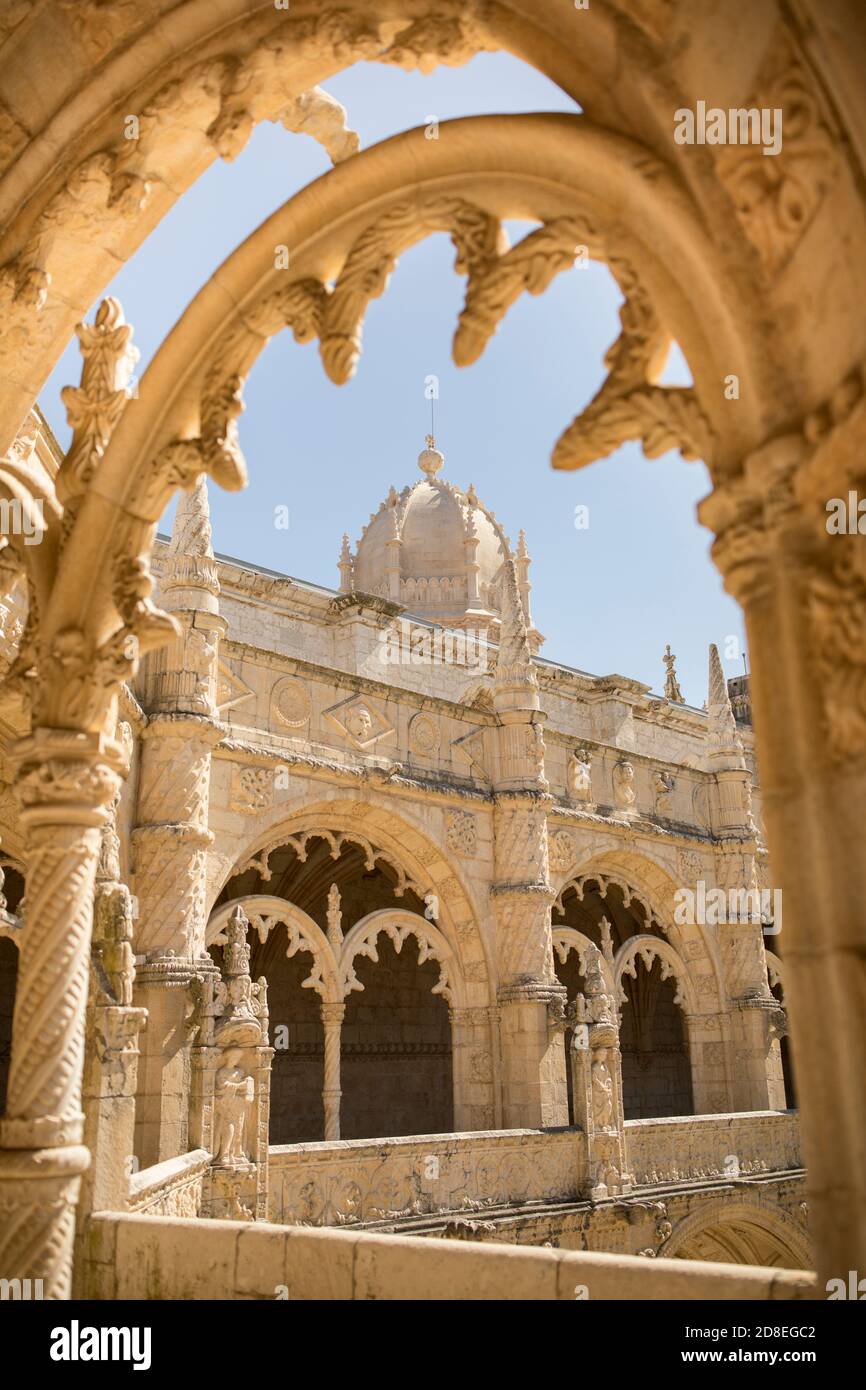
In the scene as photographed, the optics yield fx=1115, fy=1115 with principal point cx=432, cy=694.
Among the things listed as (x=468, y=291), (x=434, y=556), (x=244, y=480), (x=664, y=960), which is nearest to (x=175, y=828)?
(x=244, y=480)

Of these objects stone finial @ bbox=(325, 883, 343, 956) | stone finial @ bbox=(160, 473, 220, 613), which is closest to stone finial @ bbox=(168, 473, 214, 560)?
stone finial @ bbox=(160, 473, 220, 613)

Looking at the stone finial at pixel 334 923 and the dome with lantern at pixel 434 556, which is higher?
the dome with lantern at pixel 434 556

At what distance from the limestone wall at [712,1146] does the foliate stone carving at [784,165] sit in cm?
1075

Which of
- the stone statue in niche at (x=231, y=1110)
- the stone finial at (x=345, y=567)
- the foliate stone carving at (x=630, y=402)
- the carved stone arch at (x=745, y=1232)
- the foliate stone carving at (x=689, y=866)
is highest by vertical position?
the stone finial at (x=345, y=567)

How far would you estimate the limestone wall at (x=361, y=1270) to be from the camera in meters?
2.91

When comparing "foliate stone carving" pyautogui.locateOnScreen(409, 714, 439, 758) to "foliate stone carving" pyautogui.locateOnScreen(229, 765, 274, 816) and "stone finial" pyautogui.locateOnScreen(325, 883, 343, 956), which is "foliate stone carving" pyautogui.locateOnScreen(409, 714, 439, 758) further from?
"foliate stone carving" pyautogui.locateOnScreen(229, 765, 274, 816)

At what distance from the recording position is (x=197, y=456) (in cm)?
314

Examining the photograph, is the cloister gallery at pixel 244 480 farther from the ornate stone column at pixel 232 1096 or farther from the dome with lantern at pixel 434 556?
the dome with lantern at pixel 434 556

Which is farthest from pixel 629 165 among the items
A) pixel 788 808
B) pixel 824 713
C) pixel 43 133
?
pixel 43 133

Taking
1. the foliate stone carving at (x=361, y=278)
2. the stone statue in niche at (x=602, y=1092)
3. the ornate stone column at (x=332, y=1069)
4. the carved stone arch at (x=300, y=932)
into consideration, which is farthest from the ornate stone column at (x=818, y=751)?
the stone statue in niche at (x=602, y=1092)

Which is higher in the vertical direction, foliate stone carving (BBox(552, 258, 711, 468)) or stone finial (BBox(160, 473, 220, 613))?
stone finial (BBox(160, 473, 220, 613))

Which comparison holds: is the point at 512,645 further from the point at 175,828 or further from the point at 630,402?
the point at 630,402

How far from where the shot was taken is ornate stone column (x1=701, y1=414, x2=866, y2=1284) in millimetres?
1615

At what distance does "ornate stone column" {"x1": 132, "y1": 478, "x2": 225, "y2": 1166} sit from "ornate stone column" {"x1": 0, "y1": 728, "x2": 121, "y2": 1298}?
4.58m
